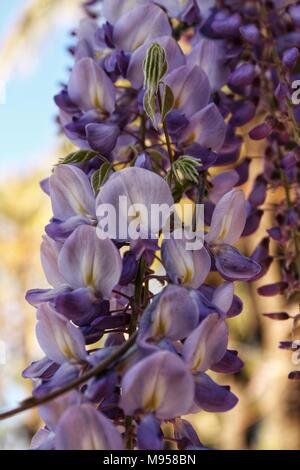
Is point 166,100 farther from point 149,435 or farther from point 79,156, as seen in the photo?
point 149,435

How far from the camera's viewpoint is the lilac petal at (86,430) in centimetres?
35

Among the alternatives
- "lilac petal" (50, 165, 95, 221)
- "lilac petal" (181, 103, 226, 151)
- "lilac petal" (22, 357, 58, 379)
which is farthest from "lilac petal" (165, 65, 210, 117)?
"lilac petal" (22, 357, 58, 379)

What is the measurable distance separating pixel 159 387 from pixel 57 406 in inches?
2.3

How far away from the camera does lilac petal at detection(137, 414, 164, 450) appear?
0.37 metres

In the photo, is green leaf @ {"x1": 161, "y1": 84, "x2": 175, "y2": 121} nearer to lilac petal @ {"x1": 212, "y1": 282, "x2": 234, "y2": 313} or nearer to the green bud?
the green bud

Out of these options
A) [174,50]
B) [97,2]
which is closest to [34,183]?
[97,2]

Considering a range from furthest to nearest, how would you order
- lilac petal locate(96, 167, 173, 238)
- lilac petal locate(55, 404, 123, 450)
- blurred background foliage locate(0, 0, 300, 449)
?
blurred background foliage locate(0, 0, 300, 449)
lilac petal locate(96, 167, 173, 238)
lilac petal locate(55, 404, 123, 450)

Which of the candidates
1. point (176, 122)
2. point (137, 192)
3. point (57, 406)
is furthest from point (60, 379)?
point (176, 122)

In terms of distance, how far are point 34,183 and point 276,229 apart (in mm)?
2471

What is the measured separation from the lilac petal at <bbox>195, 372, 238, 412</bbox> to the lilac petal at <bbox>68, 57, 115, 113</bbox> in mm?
265

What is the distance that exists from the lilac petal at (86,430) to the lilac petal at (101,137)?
0.25 m

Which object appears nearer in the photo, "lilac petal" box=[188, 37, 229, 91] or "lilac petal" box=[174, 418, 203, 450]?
"lilac petal" box=[174, 418, 203, 450]

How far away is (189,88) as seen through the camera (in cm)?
56
